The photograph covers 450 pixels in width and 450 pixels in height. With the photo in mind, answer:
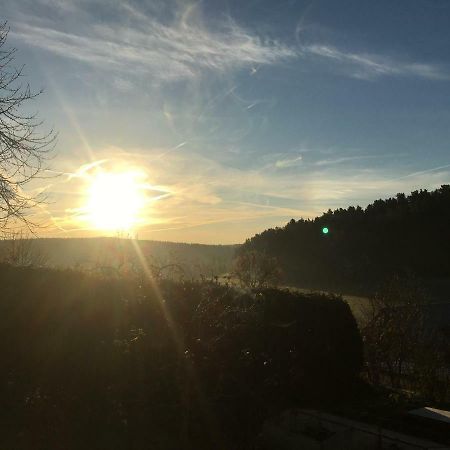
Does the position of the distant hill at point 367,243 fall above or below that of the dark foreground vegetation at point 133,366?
above

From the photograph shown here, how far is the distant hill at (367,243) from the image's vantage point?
248ft

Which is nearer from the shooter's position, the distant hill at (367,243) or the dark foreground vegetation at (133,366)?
the dark foreground vegetation at (133,366)

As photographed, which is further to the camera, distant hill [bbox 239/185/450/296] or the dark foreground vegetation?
distant hill [bbox 239/185/450/296]

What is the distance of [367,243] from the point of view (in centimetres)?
8088

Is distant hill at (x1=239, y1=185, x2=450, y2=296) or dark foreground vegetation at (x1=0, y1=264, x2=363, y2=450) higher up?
distant hill at (x1=239, y1=185, x2=450, y2=296)

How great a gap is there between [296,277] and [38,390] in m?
79.6

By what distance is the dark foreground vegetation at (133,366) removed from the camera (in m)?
5.79

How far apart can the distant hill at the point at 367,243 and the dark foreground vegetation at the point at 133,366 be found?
215ft

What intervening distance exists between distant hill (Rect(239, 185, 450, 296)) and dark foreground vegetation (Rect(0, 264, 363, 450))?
215 ft

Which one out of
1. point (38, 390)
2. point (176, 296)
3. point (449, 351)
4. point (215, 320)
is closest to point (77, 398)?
point (38, 390)

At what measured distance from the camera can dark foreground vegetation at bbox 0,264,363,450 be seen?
19.0ft

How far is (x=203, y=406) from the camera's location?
20.3 feet

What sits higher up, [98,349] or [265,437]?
[98,349]

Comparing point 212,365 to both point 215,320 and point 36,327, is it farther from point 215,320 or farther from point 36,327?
point 36,327
